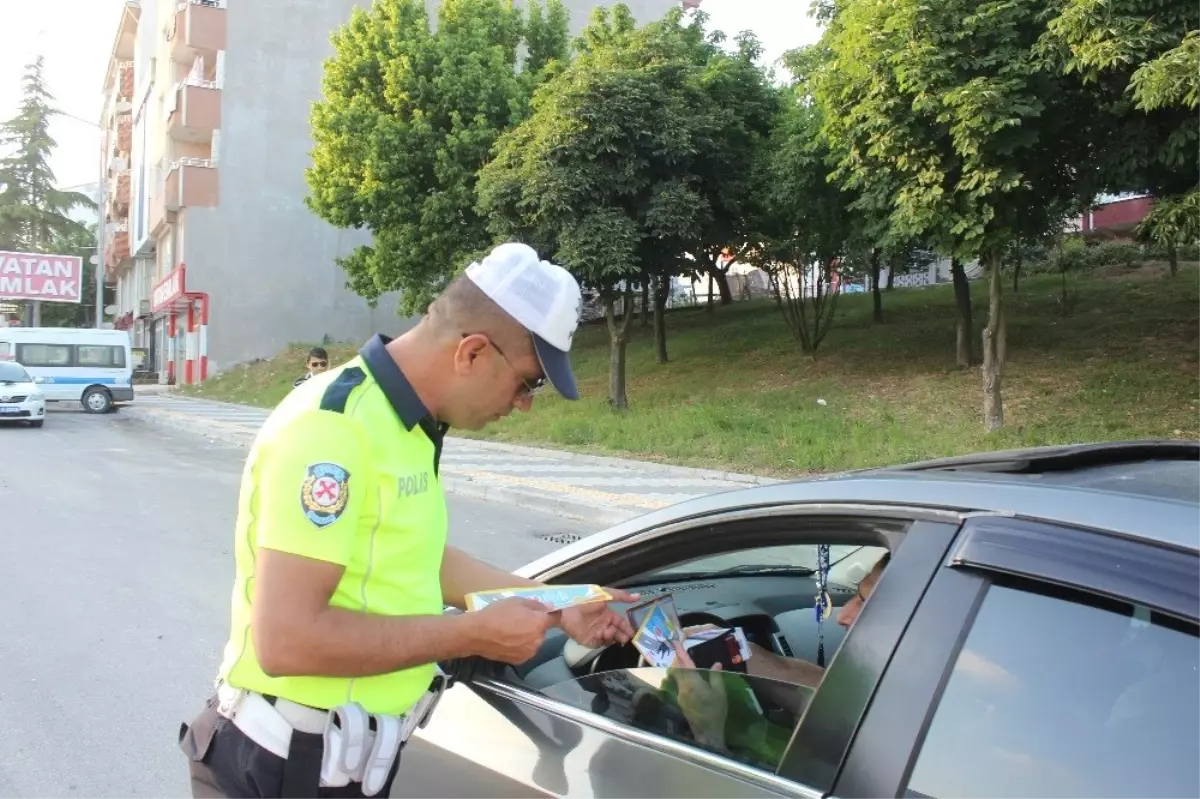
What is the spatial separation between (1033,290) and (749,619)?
22371 mm

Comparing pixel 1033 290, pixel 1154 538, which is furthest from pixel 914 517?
pixel 1033 290

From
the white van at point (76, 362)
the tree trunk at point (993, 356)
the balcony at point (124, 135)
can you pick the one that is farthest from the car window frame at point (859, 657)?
the balcony at point (124, 135)

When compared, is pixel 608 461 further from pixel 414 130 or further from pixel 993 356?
pixel 414 130

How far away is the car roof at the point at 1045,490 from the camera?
1291mm

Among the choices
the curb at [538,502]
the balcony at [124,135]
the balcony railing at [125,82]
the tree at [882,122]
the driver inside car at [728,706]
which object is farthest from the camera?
the balcony railing at [125,82]

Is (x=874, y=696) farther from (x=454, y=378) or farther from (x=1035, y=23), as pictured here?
(x=1035, y=23)

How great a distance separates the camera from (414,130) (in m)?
19.9

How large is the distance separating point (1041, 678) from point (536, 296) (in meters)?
1.01

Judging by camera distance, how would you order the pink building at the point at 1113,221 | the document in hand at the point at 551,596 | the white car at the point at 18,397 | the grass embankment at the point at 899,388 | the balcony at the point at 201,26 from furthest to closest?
the pink building at the point at 1113,221
the balcony at the point at 201,26
the white car at the point at 18,397
the grass embankment at the point at 899,388
the document in hand at the point at 551,596

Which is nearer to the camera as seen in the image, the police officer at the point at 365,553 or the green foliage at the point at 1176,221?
the police officer at the point at 365,553

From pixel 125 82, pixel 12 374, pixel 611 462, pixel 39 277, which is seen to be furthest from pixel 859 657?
pixel 125 82

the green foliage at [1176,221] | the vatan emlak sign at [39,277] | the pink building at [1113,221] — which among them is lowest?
the green foliage at [1176,221]

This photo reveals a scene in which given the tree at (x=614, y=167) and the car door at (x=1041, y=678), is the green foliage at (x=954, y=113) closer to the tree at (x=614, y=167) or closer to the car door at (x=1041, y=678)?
the tree at (x=614, y=167)

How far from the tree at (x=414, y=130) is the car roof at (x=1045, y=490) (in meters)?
17.5
